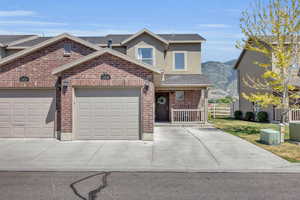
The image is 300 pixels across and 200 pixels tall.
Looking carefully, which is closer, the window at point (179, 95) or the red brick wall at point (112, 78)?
the red brick wall at point (112, 78)

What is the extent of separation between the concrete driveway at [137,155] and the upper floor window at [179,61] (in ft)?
34.7

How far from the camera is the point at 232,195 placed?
226 inches

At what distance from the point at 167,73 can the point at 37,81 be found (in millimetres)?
11359

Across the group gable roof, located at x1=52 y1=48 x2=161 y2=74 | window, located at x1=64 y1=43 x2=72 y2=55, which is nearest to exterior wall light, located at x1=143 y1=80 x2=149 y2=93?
gable roof, located at x1=52 y1=48 x2=161 y2=74

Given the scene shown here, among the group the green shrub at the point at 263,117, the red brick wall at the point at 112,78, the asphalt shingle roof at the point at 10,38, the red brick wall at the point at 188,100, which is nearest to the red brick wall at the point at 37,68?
the red brick wall at the point at 112,78

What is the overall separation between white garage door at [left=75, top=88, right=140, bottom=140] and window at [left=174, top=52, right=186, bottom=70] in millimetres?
10299

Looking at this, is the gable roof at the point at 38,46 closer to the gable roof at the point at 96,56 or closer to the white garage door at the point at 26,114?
the gable roof at the point at 96,56

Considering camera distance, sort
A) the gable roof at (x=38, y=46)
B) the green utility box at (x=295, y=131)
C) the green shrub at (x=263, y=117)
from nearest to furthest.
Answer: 1. the green utility box at (x=295, y=131)
2. the gable roof at (x=38, y=46)
3. the green shrub at (x=263, y=117)

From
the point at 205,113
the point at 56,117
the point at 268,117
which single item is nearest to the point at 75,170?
the point at 56,117

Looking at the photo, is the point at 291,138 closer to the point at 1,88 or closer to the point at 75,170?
the point at 75,170

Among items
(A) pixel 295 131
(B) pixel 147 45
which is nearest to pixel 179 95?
(B) pixel 147 45

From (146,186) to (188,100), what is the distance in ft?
49.5

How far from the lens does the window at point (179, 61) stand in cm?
2223

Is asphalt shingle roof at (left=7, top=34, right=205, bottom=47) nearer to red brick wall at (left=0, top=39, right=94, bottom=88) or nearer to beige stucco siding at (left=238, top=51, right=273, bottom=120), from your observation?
beige stucco siding at (left=238, top=51, right=273, bottom=120)
